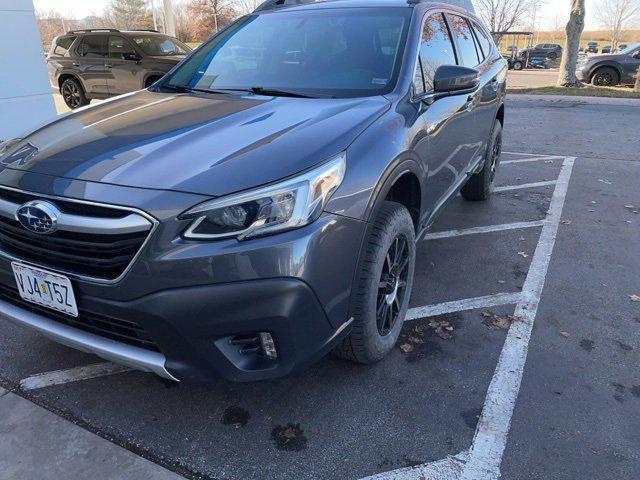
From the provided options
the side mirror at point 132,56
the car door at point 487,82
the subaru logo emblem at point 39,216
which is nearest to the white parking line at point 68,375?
the subaru logo emblem at point 39,216

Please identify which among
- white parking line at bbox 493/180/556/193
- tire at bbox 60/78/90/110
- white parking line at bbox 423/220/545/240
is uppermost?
tire at bbox 60/78/90/110

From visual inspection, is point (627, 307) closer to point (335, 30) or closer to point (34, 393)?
point (335, 30)

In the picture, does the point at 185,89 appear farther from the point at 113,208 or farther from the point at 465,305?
the point at 465,305

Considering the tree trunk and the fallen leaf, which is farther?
the tree trunk

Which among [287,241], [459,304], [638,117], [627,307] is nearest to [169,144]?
[287,241]

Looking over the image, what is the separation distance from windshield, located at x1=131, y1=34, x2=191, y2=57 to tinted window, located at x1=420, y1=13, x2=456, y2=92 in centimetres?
959

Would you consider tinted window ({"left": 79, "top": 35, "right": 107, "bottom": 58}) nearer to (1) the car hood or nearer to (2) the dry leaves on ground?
(1) the car hood

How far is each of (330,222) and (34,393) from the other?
1.74 meters

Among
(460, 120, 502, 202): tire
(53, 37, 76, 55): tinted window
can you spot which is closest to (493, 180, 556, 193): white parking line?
(460, 120, 502, 202): tire

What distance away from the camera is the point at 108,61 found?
12.0m

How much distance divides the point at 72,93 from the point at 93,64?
126 cm

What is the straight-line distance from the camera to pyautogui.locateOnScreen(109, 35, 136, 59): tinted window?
11.8 meters

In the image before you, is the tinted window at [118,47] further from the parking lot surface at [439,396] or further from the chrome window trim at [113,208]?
the chrome window trim at [113,208]

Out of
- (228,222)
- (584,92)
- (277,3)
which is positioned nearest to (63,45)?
(277,3)
